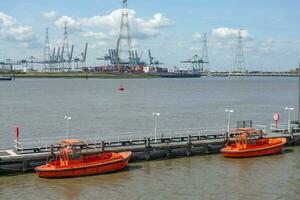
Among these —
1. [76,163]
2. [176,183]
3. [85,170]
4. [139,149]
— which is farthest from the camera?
[139,149]

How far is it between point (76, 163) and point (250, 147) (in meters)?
16.1

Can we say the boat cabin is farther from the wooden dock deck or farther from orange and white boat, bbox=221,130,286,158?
orange and white boat, bbox=221,130,286,158

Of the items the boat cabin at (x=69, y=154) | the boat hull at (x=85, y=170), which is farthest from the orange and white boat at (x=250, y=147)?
the boat cabin at (x=69, y=154)

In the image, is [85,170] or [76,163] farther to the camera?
[76,163]

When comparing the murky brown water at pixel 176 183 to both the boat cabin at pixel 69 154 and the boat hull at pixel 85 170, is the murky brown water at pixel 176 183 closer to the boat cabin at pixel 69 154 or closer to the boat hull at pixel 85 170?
the boat hull at pixel 85 170

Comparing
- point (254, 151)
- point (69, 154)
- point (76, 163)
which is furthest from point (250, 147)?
point (69, 154)

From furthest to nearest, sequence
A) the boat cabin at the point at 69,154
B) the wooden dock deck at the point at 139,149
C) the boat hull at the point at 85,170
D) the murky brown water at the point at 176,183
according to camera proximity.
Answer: the wooden dock deck at the point at 139,149 < the boat cabin at the point at 69,154 < the boat hull at the point at 85,170 < the murky brown water at the point at 176,183

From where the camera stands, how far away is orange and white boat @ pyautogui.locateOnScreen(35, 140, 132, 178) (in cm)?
3528

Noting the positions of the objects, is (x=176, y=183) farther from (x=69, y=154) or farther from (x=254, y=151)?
(x=254, y=151)

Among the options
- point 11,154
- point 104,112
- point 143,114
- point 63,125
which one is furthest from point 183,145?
point 104,112

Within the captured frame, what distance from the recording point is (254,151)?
4338cm

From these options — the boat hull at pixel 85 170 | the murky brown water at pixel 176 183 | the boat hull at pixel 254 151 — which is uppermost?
the boat hull at pixel 254 151

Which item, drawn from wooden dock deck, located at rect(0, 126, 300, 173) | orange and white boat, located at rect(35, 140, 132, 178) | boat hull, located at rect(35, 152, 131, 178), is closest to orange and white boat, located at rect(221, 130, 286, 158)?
wooden dock deck, located at rect(0, 126, 300, 173)

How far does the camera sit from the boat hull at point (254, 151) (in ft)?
141
